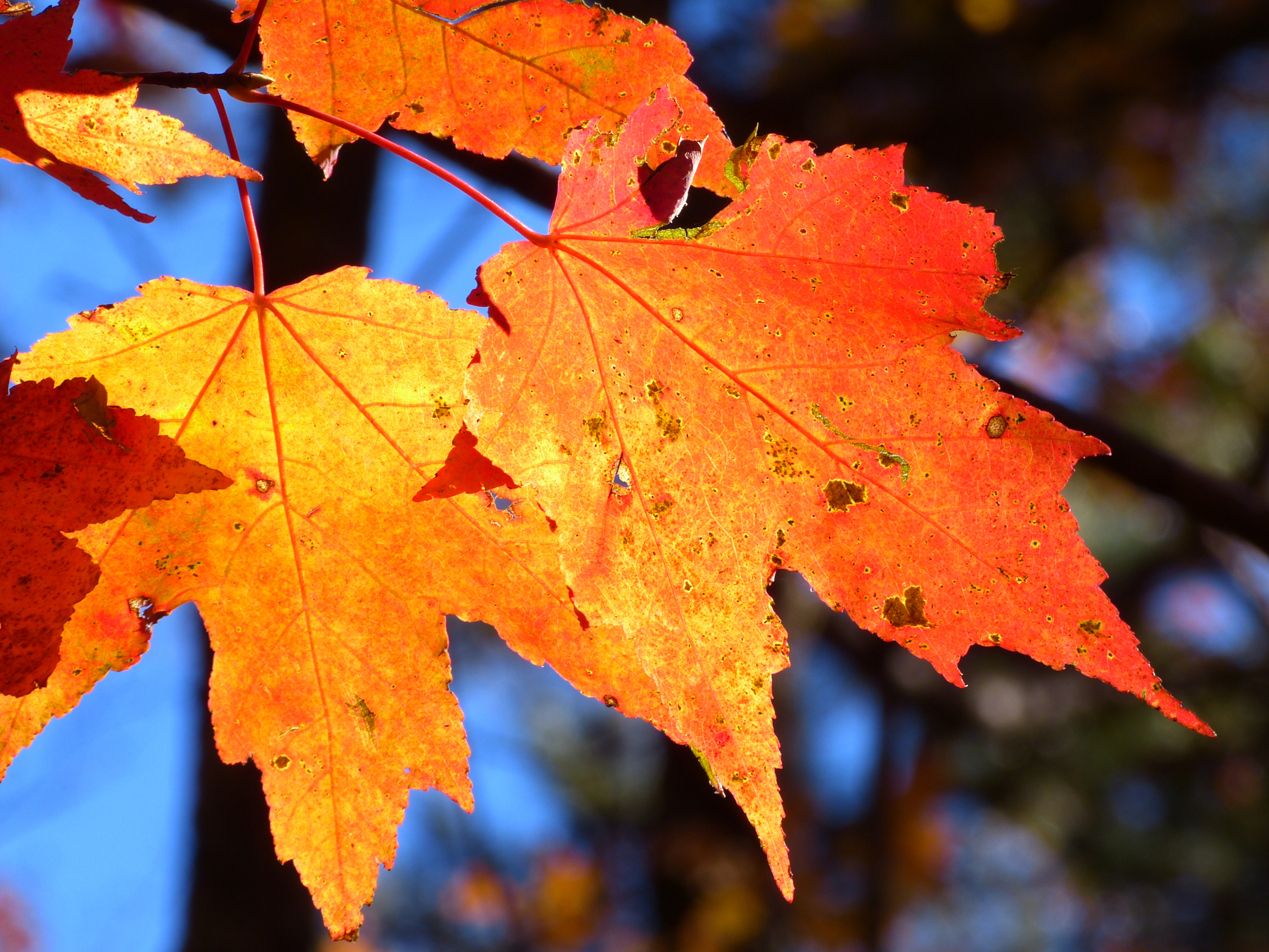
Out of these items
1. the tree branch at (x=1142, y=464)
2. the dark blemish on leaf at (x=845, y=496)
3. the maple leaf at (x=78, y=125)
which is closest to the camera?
the maple leaf at (x=78, y=125)

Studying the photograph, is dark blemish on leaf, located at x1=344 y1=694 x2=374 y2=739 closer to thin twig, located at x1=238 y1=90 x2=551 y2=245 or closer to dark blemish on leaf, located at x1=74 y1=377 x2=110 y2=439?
dark blemish on leaf, located at x1=74 y1=377 x2=110 y2=439

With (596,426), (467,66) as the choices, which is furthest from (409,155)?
(596,426)

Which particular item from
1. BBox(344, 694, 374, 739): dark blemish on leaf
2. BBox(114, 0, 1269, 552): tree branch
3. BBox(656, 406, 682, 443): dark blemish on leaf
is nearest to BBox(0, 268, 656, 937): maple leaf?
BBox(344, 694, 374, 739): dark blemish on leaf

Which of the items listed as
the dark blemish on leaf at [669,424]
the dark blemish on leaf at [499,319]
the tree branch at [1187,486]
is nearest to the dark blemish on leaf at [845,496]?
the dark blemish on leaf at [669,424]

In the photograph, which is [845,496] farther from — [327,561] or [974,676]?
[974,676]

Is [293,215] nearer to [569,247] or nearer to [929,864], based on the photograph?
[569,247]

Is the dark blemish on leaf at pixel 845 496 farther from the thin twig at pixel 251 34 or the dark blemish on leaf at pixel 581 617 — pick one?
the thin twig at pixel 251 34

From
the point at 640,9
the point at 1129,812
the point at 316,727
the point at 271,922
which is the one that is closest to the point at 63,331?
the point at 316,727
